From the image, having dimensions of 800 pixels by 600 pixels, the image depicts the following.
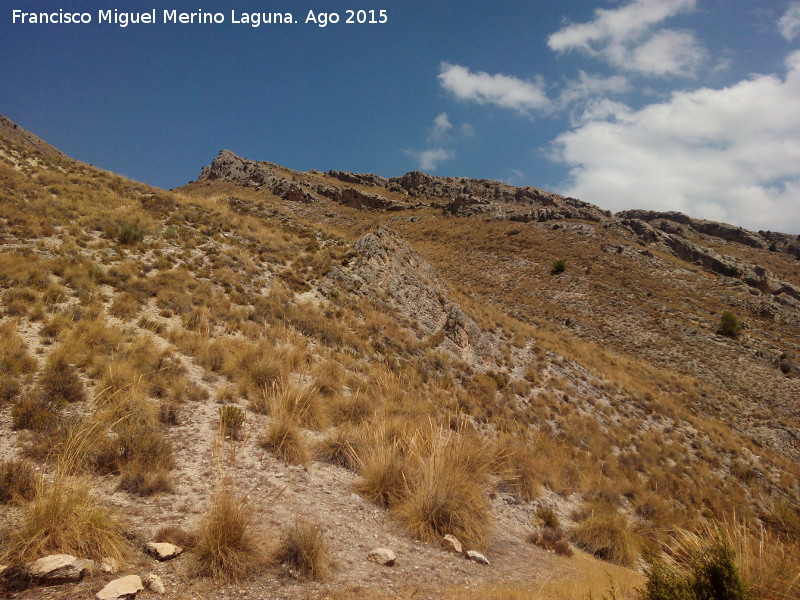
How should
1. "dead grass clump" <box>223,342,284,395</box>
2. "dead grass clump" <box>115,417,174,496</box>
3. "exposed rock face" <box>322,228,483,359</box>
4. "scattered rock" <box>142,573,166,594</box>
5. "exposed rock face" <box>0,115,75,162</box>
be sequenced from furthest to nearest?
"exposed rock face" <box>0,115,75,162</box> < "exposed rock face" <box>322,228,483,359</box> < "dead grass clump" <box>223,342,284,395</box> < "dead grass clump" <box>115,417,174,496</box> < "scattered rock" <box>142,573,166,594</box>

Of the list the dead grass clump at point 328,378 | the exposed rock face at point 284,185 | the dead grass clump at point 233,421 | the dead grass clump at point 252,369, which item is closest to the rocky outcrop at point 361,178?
the exposed rock face at point 284,185

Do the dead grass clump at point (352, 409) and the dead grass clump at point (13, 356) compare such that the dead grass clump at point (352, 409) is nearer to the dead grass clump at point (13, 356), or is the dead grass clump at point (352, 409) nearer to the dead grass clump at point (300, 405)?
the dead grass clump at point (300, 405)

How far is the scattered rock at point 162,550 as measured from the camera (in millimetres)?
3383

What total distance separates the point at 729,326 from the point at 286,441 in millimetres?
37204

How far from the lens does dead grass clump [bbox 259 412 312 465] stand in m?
5.71

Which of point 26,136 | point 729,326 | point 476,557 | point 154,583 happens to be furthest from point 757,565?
point 26,136

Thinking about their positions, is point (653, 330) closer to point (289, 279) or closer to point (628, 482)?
point (628, 482)

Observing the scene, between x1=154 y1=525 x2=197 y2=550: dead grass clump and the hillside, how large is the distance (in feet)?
0.13

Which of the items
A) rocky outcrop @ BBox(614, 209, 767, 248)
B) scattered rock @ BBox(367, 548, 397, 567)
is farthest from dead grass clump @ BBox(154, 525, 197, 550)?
rocky outcrop @ BBox(614, 209, 767, 248)

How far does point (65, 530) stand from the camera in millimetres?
3271

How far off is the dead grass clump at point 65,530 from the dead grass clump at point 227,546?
642 millimetres

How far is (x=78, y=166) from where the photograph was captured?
22.5m

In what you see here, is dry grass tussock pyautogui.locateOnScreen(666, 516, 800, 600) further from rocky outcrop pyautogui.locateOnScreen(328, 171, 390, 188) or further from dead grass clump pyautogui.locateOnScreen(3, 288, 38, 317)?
rocky outcrop pyautogui.locateOnScreen(328, 171, 390, 188)

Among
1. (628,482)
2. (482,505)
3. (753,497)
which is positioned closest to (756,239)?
(753,497)
